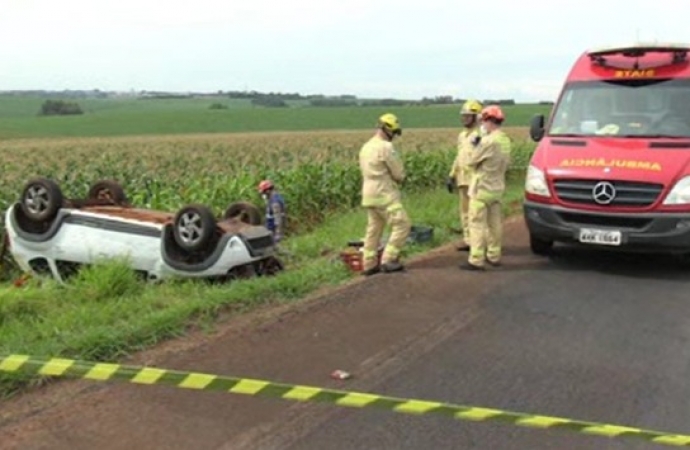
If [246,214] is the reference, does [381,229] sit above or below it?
below

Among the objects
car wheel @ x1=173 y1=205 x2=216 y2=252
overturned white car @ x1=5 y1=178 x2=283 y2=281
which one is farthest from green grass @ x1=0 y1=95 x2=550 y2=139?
car wheel @ x1=173 y1=205 x2=216 y2=252

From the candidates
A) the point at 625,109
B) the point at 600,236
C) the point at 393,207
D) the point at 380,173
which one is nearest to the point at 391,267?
the point at 393,207

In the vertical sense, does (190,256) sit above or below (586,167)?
below

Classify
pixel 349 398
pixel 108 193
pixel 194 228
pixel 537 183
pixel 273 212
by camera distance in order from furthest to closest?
pixel 273 212, pixel 108 193, pixel 537 183, pixel 194 228, pixel 349 398

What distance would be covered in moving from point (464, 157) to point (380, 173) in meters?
1.85

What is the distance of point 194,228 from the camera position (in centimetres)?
766

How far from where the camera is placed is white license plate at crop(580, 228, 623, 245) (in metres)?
8.45

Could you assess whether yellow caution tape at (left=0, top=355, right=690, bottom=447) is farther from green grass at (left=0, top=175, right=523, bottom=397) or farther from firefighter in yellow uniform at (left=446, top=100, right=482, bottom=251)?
firefighter in yellow uniform at (left=446, top=100, right=482, bottom=251)

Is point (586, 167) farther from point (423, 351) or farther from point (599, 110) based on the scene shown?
point (423, 351)

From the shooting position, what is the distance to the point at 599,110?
9.55 metres

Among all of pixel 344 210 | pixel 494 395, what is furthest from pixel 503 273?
pixel 344 210

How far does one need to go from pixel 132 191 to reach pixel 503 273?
631 cm

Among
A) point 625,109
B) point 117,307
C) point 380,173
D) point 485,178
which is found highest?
point 625,109

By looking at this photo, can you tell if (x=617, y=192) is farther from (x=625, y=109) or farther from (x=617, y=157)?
(x=625, y=109)
